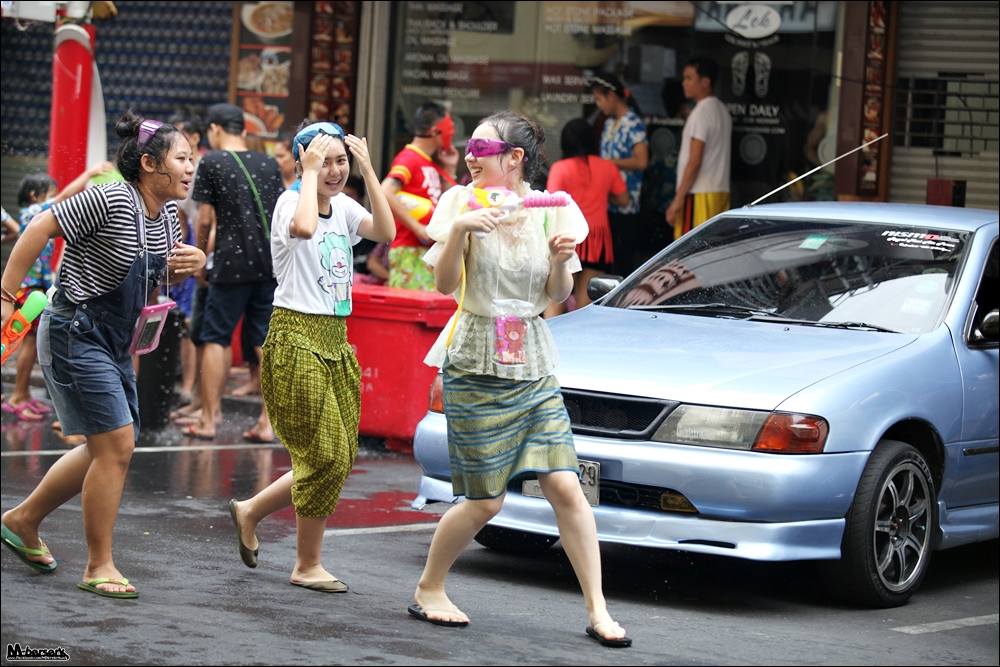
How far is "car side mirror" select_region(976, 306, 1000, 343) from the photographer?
758 cm

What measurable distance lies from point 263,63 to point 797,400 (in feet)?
32.0

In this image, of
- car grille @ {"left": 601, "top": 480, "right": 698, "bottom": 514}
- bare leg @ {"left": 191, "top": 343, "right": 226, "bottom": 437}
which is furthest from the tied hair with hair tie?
bare leg @ {"left": 191, "top": 343, "right": 226, "bottom": 437}

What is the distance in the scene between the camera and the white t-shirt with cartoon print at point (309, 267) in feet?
21.5

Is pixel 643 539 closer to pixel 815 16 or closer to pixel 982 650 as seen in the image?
pixel 982 650

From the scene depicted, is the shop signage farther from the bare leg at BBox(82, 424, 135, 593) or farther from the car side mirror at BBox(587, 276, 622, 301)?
the bare leg at BBox(82, 424, 135, 593)

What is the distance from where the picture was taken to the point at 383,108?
15445 millimetres

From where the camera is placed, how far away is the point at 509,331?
6129 mm

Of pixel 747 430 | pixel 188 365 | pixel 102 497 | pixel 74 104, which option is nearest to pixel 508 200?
pixel 747 430

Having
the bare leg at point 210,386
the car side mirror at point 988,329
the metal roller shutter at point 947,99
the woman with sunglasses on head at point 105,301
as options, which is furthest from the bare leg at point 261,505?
the metal roller shutter at point 947,99

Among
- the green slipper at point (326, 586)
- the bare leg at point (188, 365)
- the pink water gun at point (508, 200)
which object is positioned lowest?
the bare leg at point (188, 365)

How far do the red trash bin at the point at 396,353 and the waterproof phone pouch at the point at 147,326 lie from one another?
3.87 metres

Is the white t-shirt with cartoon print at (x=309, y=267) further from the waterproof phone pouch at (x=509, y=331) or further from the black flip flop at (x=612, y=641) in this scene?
the black flip flop at (x=612, y=641)

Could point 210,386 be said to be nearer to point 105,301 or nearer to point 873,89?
point 105,301

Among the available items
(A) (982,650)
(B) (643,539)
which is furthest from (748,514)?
(A) (982,650)
